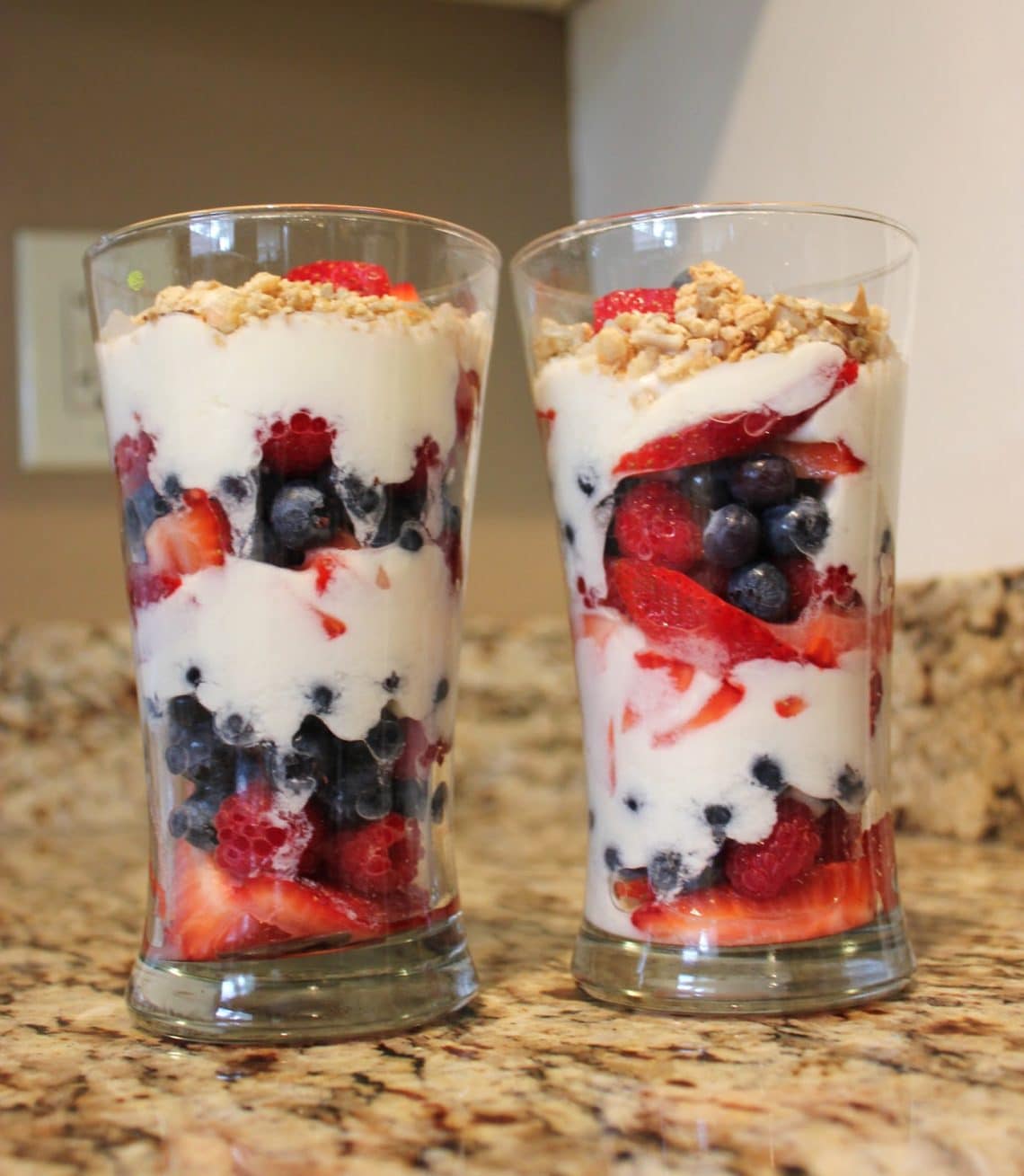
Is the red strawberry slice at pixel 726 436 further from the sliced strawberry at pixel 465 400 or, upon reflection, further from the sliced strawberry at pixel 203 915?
the sliced strawberry at pixel 203 915

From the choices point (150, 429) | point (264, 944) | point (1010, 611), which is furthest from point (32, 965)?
point (1010, 611)

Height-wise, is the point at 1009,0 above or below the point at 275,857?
above

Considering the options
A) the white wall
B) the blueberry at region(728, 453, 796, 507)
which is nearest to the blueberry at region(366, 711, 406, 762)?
the blueberry at region(728, 453, 796, 507)

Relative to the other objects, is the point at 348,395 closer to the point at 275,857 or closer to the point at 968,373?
the point at 275,857

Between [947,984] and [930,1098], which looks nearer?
[930,1098]

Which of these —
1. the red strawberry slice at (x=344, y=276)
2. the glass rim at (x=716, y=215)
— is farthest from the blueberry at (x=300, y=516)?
the glass rim at (x=716, y=215)

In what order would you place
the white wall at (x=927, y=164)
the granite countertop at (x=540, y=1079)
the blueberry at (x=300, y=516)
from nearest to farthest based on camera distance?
the granite countertop at (x=540, y=1079)
the blueberry at (x=300, y=516)
the white wall at (x=927, y=164)

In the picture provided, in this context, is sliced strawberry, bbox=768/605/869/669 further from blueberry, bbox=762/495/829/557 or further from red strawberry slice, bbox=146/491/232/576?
red strawberry slice, bbox=146/491/232/576
